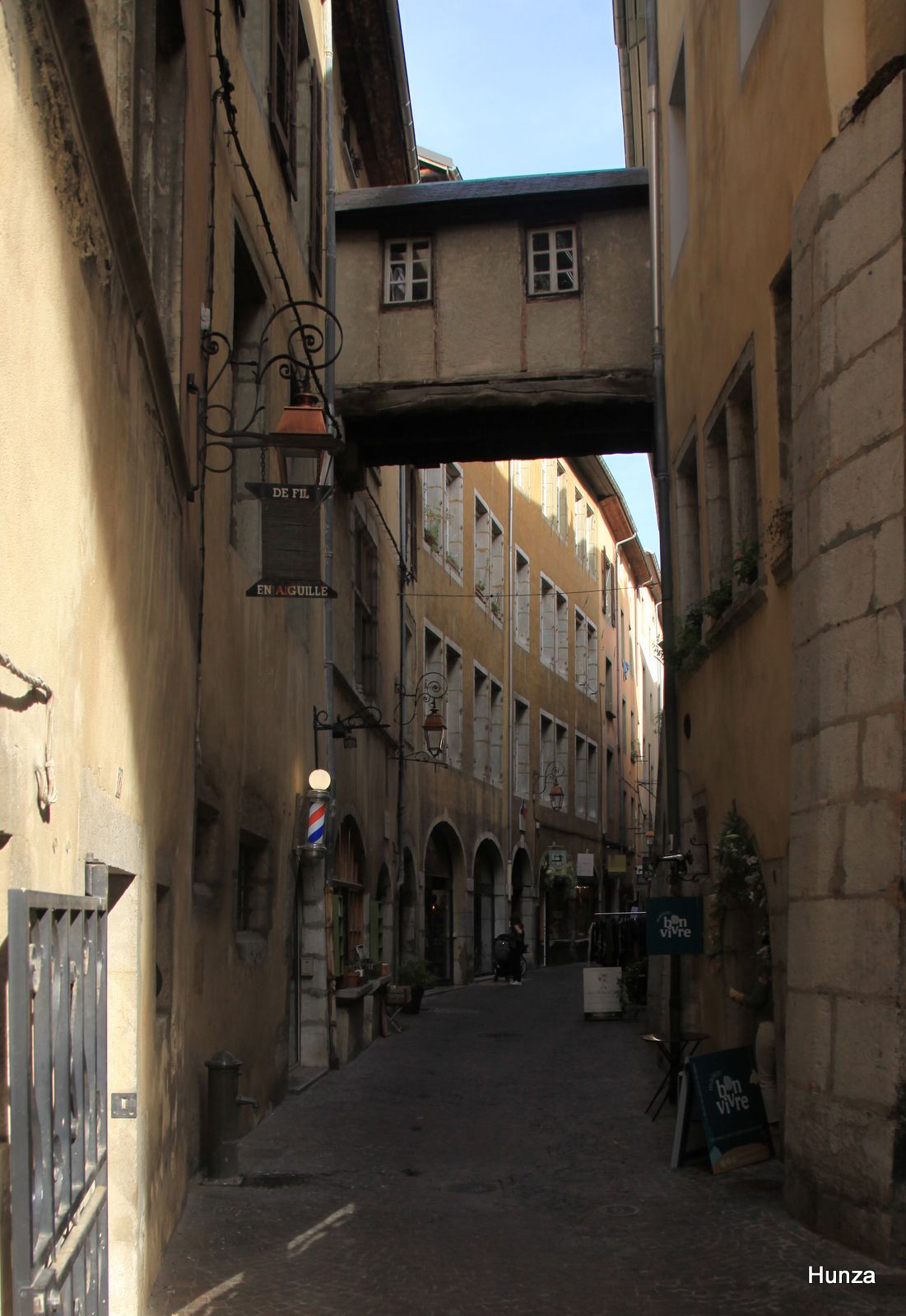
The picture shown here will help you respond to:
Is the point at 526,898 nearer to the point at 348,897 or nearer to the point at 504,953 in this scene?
the point at 504,953

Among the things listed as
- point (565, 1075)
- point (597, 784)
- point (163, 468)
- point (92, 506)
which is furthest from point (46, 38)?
point (597, 784)

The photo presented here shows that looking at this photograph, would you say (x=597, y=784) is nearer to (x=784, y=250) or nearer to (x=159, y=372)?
(x=784, y=250)

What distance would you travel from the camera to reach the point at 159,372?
5594 mm

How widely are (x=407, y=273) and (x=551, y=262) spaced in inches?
62.8

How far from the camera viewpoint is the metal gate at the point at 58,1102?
2.80 meters

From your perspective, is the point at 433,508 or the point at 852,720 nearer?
the point at 852,720

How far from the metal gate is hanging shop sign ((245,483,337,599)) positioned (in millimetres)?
4137

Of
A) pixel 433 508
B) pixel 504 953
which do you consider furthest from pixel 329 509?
pixel 504 953

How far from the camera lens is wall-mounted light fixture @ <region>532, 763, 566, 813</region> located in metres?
30.0

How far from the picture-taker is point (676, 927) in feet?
34.2

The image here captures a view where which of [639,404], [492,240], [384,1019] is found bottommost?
[384,1019]

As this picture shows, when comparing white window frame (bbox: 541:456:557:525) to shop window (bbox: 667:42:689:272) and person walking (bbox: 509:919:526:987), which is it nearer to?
person walking (bbox: 509:919:526:987)

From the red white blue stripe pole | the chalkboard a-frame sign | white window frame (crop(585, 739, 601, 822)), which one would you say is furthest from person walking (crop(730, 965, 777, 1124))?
white window frame (crop(585, 739, 601, 822))

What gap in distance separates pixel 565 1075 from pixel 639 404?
6891 millimetres
